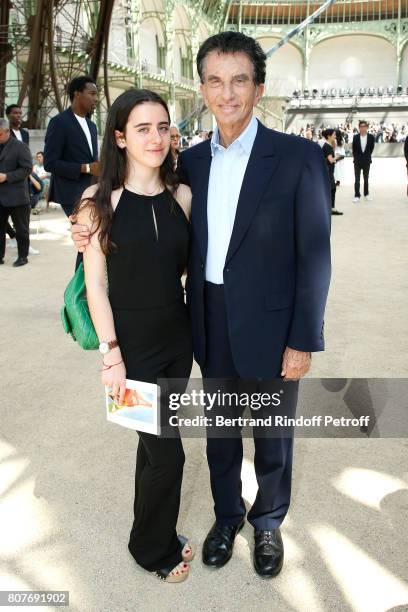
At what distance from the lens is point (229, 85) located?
1.65m

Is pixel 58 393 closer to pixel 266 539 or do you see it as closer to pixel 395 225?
pixel 266 539

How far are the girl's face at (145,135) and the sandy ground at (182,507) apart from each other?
141 cm

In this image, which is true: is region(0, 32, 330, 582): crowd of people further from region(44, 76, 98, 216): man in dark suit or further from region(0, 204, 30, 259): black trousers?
region(0, 204, 30, 259): black trousers

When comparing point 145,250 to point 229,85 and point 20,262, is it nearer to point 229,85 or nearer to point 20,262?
point 229,85

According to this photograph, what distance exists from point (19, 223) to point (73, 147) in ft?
9.36

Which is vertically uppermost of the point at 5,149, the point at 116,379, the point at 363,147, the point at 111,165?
A: the point at 363,147

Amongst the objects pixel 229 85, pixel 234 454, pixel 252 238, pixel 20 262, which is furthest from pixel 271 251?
pixel 20 262

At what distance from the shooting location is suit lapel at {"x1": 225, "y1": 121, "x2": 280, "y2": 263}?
167 centimetres

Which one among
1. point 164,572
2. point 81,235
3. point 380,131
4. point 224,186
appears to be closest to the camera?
point 81,235

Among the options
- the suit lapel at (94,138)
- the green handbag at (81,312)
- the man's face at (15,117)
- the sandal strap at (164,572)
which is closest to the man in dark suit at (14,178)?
the man's face at (15,117)

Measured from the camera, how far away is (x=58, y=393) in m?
3.35

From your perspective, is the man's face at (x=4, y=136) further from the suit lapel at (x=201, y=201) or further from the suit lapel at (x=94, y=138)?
the suit lapel at (x=201, y=201)

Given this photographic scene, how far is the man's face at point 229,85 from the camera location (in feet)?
5.40

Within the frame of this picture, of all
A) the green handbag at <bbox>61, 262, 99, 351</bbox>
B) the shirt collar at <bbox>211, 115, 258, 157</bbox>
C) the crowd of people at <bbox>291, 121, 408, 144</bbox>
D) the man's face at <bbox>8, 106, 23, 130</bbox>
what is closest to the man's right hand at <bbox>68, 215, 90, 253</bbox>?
the green handbag at <bbox>61, 262, 99, 351</bbox>
